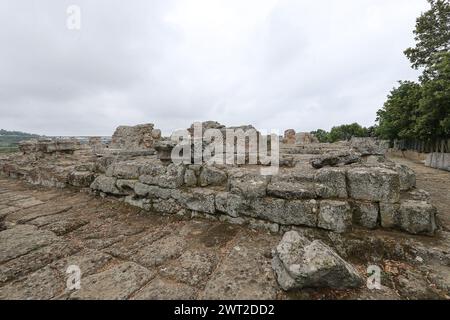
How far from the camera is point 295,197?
287 cm

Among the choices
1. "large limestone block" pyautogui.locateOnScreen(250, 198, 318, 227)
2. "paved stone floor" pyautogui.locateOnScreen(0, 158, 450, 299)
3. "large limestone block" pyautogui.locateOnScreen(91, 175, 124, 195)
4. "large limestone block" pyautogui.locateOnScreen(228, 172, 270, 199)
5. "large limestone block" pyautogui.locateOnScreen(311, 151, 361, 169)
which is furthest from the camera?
"large limestone block" pyautogui.locateOnScreen(91, 175, 124, 195)

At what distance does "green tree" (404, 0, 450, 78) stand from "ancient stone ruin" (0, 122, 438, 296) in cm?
1612

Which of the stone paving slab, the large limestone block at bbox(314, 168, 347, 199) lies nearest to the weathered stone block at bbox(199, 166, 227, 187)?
the stone paving slab

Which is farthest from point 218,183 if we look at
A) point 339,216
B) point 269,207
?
point 339,216

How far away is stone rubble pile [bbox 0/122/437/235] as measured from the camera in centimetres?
256

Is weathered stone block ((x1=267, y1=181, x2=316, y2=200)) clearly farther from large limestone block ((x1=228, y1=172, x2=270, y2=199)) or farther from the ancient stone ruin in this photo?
large limestone block ((x1=228, y1=172, x2=270, y2=199))

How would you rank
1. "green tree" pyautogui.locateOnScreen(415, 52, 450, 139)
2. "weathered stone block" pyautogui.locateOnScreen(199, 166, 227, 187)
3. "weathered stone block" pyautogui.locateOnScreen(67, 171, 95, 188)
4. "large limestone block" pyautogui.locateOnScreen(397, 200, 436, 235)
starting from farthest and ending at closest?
"green tree" pyautogui.locateOnScreen(415, 52, 450, 139)
"weathered stone block" pyautogui.locateOnScreen(67, 171, 95, 188)
"weathered stone block" pyautogui.locateOnScreen(199, 166, 227, 187)
"large limestone block" pyautogui.locateOnScreen(397, 200, 436, 235)

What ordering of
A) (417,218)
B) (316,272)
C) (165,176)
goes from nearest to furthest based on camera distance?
(316,272), (417,218), (165,176)

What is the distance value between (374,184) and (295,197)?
3.14ft

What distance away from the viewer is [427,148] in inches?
675

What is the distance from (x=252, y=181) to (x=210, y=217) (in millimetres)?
938

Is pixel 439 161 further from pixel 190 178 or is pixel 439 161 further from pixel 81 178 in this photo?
pixel 81 178

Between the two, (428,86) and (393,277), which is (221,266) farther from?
(428,86)

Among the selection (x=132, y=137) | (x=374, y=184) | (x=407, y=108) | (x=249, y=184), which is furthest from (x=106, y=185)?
(x=407, y=108)
